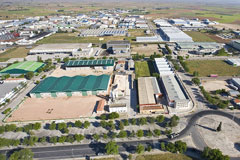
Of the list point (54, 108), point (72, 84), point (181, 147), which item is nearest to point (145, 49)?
point (72, 84)

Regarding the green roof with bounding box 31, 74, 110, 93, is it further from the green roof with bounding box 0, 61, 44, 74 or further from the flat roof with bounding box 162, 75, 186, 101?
the flat roof with bounding box 162, 75, 186, 101

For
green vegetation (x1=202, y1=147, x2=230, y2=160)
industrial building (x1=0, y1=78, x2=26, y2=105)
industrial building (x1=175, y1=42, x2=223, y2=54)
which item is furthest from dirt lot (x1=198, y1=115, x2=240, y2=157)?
industrial building (x1=0, y1=78, x2=26, y2=105)

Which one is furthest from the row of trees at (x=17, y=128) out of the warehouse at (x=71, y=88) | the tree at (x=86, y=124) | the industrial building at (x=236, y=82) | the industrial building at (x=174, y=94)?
the industrial building at (x=236, y=82)

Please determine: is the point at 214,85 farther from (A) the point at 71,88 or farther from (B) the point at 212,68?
(A) the point at 71,88

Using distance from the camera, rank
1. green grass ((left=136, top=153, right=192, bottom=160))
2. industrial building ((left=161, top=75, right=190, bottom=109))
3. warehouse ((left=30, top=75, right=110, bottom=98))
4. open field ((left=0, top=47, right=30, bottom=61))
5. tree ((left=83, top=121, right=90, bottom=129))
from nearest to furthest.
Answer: green grass ((left=136, top=153, right=192, bottom=160)) → tree ((left=83, top=121, right=90, bottom=129)) → industrial building ((left=161, top=75, right=190, bottom=109)) → warehouse ((left=30, top=75, right=110, bottom=98)) → open field ((left=0, top=47, right=30, bottom=61))

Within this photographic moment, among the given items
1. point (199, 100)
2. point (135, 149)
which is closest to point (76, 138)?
point (135, 149)

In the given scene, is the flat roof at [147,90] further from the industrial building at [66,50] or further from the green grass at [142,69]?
the industrial building at [66,50]
